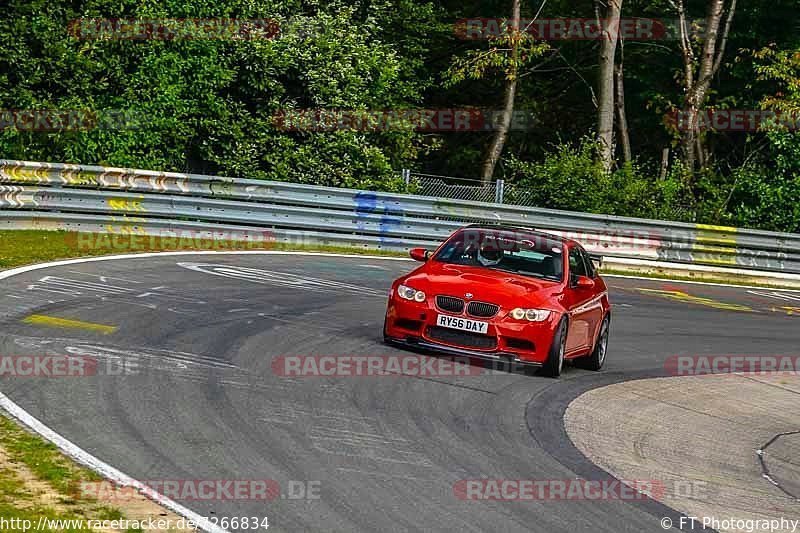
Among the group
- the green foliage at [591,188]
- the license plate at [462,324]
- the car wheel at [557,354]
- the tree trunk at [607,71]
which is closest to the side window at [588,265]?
the car wheel at [557,354]

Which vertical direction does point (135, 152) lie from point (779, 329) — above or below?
A: above

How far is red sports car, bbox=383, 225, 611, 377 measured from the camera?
12.4 meters

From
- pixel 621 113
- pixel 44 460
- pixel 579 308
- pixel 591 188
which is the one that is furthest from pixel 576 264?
pixel 621 113

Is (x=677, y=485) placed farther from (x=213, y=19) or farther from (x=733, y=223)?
(x=733, y=223)

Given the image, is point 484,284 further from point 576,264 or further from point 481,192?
point 481,192

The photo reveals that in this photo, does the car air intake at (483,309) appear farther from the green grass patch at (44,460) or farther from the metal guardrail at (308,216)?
the metal guardrail at (308,216)

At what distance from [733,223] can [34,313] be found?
20.6 meters

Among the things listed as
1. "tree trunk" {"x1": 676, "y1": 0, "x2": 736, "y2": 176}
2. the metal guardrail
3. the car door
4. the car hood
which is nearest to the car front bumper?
the car hood

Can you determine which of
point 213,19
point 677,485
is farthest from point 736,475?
point 213,19

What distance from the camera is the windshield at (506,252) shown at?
530 inches

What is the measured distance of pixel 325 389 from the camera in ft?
34.9

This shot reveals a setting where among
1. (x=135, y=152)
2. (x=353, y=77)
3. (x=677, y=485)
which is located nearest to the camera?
(x=677, y=485)

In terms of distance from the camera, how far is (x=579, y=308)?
43.5 ft

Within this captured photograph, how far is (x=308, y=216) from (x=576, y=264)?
30.4 feet
